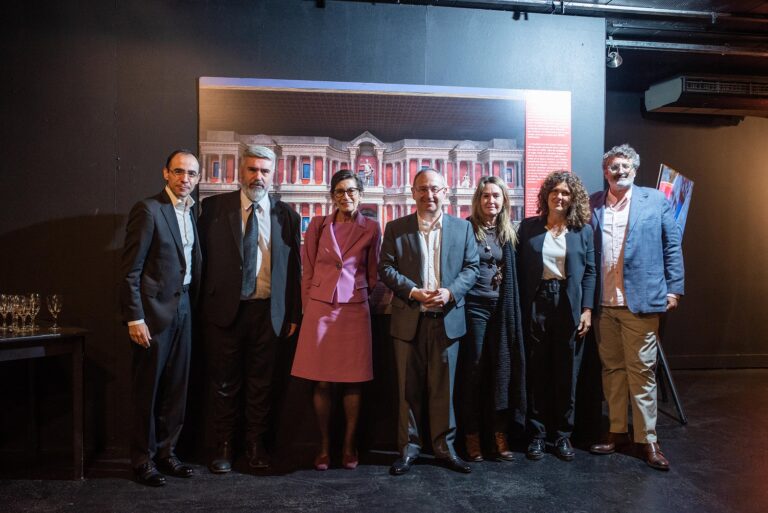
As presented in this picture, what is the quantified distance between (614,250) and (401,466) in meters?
2.06

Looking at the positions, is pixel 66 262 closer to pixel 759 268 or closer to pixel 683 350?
pixel 683 350

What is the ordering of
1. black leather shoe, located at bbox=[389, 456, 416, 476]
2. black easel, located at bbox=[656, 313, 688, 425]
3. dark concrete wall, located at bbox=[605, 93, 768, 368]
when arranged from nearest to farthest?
black leather shoe, located at bbox=[389, 456, 416, 476], black easel, located at bbox=[656, 313, 688, 425], dark concrete wall, located at bbox=[605, 93, 768, 368]

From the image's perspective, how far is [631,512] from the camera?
274cm

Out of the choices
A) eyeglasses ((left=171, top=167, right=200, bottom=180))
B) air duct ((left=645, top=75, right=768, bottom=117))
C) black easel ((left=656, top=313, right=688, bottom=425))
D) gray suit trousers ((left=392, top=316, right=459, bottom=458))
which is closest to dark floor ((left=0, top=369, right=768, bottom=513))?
gray suit trousers ((left=392, top=316, right=459, bottom=458))

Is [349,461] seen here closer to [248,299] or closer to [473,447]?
[473,447]

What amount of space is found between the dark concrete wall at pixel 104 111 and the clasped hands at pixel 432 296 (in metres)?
1.30

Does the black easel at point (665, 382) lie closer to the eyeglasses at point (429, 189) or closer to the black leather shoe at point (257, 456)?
the eyeglasses at point (429, 189)

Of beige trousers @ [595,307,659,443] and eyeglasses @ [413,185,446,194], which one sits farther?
beige trousers @ [595,307,659,443]

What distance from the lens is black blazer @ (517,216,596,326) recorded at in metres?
3.44

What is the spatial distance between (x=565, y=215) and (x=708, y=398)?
10.1ft

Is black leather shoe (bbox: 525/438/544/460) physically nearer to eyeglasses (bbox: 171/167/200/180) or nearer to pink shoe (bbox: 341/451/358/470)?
pink shoe (bbox: 341/451/358/470)

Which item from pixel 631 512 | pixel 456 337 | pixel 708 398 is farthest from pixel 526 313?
pixel 708 398

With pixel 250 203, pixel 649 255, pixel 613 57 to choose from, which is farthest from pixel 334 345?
pixel 613 57

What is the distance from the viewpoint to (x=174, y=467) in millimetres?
3203
